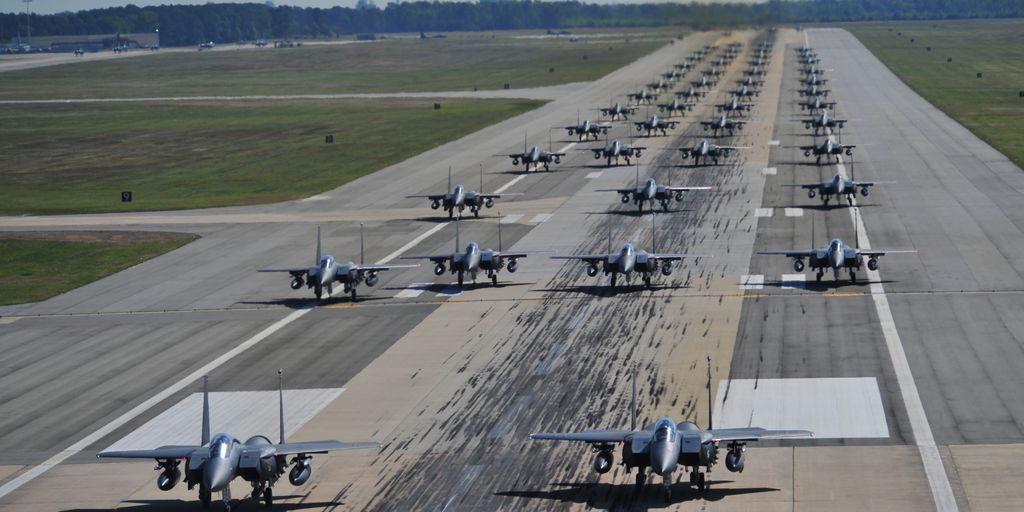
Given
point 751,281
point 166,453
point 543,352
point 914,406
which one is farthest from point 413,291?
point 166,453

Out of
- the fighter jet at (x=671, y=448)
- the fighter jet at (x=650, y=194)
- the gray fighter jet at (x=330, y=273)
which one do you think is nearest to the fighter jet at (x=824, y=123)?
the fighter jet at (x=650, y=194)

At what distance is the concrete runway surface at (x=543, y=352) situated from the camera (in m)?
50.3

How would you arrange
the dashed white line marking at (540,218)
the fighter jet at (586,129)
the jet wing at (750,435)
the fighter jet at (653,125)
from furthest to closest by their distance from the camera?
the fighter jet at (653,125) → the fighter jet at (586,129) → the dashed white line marking at (540,218) → the jet wing at (750,435)

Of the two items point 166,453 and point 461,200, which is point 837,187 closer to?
point 461,200

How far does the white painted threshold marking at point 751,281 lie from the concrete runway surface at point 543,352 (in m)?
0.31

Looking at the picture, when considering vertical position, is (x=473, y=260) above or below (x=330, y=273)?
above

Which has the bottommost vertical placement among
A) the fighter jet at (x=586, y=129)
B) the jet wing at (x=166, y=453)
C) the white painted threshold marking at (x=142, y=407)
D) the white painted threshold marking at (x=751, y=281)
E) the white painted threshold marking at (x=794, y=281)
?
the white painted threshold marking at (x=142, y=407)

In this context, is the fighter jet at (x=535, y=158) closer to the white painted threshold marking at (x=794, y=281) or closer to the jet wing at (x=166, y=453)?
the white painted threshold marking at (x=794, y=281)

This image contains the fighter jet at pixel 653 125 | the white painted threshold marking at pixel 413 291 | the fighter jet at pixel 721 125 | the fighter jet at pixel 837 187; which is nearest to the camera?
the white painted threshold marking at pixel 413 291

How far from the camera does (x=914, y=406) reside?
5831 cm

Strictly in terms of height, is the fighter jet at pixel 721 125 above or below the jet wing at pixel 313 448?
above

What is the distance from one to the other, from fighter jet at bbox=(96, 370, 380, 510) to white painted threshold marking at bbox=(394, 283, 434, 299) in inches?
1494

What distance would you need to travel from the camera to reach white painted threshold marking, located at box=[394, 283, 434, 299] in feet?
281

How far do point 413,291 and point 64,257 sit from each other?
3184 centimetres
